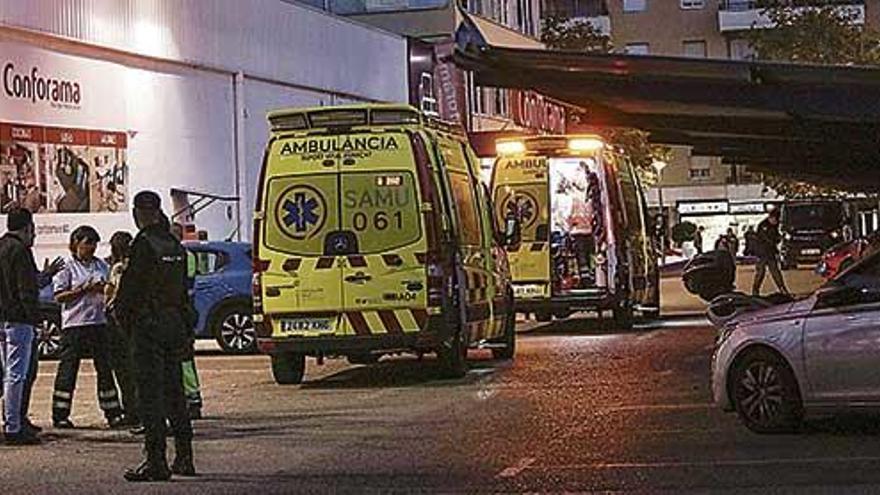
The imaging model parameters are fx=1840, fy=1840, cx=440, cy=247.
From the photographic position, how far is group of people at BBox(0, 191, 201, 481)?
12.2 m

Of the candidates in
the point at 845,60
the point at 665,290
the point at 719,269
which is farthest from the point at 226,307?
the point at 845,60

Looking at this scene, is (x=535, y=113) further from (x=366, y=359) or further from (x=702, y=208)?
(x=366, y=359)

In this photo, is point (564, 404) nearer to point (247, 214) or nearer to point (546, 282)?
point (546, 282)

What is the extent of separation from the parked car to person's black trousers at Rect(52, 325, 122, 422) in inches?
327

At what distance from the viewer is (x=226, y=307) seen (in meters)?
24.4

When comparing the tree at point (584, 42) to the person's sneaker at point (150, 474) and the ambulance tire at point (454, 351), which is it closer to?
the ambulance tire at point (454, 351)

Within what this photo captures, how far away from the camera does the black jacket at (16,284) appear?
14.7 meters

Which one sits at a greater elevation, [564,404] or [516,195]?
[516,195]

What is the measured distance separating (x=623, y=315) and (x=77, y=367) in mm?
13229

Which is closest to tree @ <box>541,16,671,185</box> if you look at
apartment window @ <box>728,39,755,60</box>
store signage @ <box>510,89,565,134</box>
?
store signage @ <box>510,89,565,134</box>

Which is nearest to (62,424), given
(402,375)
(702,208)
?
(402,375)

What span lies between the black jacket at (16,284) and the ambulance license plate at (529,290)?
12.9 m

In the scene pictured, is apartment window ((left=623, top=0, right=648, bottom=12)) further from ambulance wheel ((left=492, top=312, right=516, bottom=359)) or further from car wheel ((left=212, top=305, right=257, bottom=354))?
ambulance wheel ((left=492, top=312, right=516, bottom=359))

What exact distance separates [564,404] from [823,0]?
5906 cm
